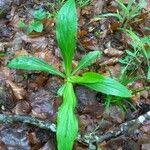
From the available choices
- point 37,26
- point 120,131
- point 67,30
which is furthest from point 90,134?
point 37,26

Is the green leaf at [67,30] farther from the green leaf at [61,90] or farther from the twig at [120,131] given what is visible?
the twig at [120,131]

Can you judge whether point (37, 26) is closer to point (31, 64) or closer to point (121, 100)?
point (31, 64)

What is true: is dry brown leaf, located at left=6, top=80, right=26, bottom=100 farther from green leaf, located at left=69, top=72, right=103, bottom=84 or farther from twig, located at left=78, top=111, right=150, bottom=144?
twig, located at left=78, top=111, right=150, bottom=144

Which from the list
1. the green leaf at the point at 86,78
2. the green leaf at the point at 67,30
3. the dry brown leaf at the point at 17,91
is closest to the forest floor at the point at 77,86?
the dry brown leaf at the point at 17,91

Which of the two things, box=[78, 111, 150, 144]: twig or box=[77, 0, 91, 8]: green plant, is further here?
box=[77, 0, 91, 8]: green plant

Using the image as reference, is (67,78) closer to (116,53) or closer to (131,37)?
(116,53)

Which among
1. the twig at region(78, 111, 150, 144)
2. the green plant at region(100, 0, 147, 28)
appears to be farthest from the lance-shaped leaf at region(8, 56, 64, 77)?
the green plant at region(100, 0, 147, 28)
